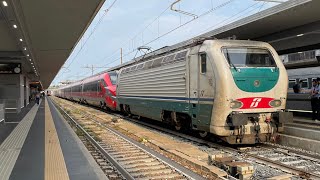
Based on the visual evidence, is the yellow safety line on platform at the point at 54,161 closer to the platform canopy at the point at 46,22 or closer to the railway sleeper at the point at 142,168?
the railway sleeper at the point at 142,168

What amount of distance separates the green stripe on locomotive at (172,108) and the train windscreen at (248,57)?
4.64ft

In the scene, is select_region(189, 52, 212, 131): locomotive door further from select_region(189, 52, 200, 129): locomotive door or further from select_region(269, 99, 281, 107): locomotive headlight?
select_region(269, 99, 281, 107): locomotive headlight

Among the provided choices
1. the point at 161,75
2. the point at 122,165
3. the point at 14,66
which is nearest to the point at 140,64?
the point at 161,75

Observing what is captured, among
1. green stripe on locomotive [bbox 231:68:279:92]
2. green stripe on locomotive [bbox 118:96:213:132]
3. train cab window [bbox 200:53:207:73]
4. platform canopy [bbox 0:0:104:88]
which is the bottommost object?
green stripe on locomotive [bbox 118:96:213:132]

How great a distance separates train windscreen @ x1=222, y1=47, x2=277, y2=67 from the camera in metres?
10.0

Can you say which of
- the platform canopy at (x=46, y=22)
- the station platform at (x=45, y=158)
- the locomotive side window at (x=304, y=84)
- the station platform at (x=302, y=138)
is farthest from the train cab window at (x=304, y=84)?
the station platform at (x=45, y=158)

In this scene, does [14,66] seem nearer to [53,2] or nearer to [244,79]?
[53,2]

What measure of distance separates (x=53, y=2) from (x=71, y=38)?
554 centimetres

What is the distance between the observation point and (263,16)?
12.0 m

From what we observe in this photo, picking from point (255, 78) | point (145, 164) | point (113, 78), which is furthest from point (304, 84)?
point (145, 164)

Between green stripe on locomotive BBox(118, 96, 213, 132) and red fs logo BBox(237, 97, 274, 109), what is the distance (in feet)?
2.88

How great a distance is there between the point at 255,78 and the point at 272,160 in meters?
2.52

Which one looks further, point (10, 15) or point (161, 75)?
point (161, 75)

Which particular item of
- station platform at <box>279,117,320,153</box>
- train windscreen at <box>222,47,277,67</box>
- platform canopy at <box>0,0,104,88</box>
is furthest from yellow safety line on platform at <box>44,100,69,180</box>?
station platform at <box>279,117,320,153</box>
